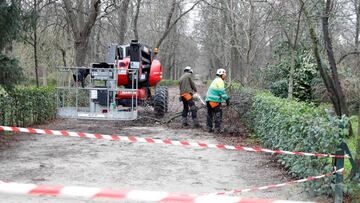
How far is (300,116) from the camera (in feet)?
22.1

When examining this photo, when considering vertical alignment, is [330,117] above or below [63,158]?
above

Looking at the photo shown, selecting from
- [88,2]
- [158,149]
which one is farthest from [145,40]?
[158,149]

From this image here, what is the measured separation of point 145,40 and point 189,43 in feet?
40.6

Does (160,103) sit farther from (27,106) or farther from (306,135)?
(306,135)

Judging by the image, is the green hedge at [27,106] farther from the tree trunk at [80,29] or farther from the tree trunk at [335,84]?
the tree trunk at [335,84]

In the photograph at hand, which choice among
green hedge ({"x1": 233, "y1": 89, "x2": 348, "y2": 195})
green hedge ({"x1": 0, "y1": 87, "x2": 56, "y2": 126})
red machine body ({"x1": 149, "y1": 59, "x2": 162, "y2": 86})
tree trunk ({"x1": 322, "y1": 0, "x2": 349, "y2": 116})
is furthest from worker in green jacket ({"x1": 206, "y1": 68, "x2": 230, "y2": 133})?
green hedge ({"x1": 0, "y1": 87, "x2": 56, "y2": 126})

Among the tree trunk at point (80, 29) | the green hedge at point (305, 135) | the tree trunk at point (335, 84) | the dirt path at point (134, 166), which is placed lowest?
the dirt path at point (134, 166)

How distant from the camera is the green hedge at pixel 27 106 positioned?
459 inches

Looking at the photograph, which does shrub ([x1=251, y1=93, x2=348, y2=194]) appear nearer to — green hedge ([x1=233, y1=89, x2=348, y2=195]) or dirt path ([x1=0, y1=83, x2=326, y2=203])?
green hedge ([x1=233, y1=89, x2=348, y2=195])

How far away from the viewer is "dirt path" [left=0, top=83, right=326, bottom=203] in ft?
22.0

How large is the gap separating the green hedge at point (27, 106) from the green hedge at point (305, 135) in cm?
676

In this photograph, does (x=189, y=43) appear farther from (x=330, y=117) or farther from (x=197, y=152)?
(x=330, y=117)

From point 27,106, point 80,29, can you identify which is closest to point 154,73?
point 27,106

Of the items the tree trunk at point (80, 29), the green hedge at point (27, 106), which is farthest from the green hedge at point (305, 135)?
the tree trunk at point (80, 29)
